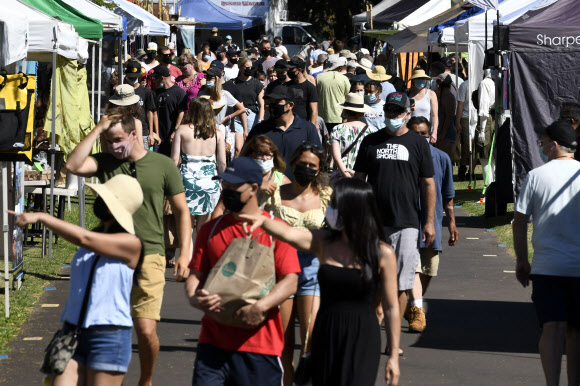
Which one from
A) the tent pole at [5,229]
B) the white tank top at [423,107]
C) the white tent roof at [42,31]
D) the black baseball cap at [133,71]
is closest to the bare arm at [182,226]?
the tent pole at [5,229]

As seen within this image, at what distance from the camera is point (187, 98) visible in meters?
15.1

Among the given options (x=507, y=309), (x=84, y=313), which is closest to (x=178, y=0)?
(x=507, y=309)

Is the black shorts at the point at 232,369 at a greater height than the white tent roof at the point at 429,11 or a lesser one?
lesser

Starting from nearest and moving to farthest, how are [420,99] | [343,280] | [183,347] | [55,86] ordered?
[343,280], [183,347], [55,86], [420,99]

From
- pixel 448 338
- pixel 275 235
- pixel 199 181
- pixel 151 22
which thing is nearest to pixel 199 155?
pixel 199 181

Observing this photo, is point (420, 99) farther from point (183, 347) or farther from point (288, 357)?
point (288, 357)

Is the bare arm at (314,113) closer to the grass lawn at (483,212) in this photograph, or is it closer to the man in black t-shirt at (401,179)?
the grass lawn at (483,212)

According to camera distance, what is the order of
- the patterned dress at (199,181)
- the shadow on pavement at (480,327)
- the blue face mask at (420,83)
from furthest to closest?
the blue face mask at (420,83), the patterned dress at (199,181), the shadow on pavement at (480,327)

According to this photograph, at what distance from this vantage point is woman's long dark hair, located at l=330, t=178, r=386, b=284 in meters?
4.92

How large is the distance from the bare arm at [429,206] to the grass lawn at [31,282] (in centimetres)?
335

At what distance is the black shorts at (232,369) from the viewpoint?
479cm

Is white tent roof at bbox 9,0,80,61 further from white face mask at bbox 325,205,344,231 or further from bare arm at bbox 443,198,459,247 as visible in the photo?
white face mask at bbox 325,205,344,231

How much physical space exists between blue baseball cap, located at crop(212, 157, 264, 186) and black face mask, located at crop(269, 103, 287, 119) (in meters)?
4.05

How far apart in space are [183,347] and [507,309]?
10.8 ft
